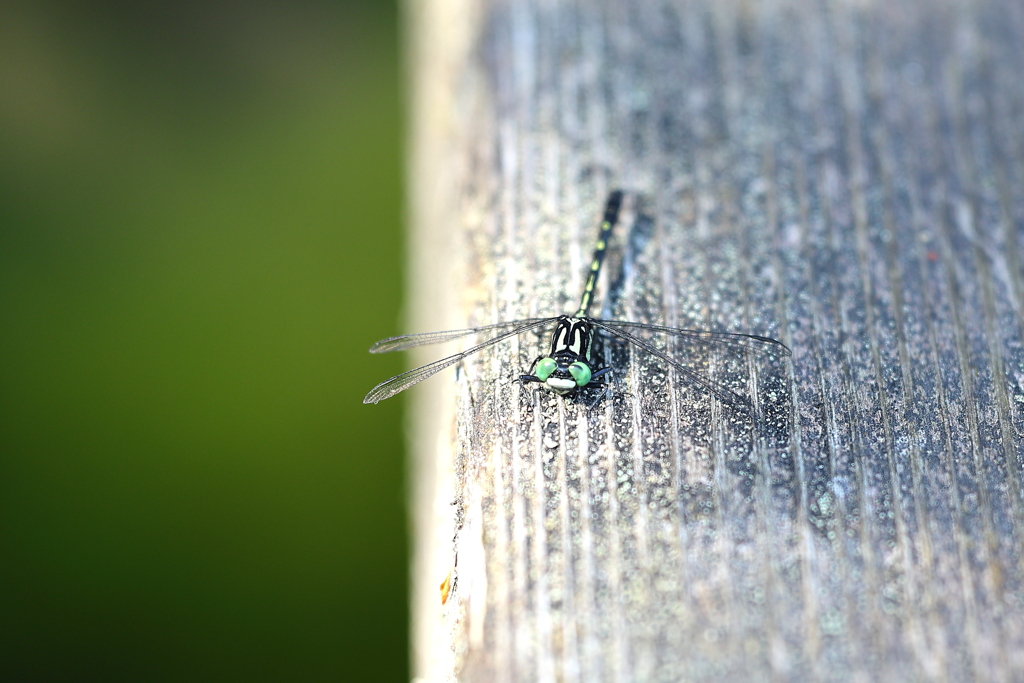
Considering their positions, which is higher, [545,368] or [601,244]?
[601,244]

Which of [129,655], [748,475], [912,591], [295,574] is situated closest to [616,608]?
[748,475]

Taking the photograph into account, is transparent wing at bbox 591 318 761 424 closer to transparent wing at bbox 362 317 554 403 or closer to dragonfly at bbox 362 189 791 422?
dragonfly at bbox 362 189 791 422

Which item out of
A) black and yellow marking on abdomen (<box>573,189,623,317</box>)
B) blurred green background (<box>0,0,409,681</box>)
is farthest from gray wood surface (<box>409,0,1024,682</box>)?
blurred green background (<box>0,0,409,681</box>)

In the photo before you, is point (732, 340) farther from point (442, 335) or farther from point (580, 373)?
point (442, 335)

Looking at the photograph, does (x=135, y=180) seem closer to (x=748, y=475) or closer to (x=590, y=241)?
(x=590, y=241)

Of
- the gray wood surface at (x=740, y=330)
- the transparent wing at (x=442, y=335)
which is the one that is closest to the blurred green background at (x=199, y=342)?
the gray wood surface at (x=740, y=330)

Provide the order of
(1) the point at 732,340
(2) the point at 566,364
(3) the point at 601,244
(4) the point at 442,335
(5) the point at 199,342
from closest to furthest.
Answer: (2) the point at 566,364, (1) the point at 732,340, (3) the point at 601,244, (4) the point at 442,335, (5) the point at 199,342

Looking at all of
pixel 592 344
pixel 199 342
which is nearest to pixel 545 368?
pixel 592 344
